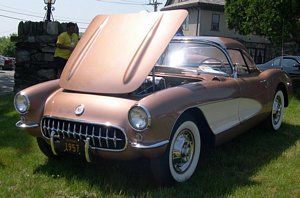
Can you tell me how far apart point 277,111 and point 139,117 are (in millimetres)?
3564

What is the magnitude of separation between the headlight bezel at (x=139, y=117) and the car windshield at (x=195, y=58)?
1562mm

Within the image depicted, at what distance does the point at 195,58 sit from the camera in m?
5.18

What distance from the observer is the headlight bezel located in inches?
139

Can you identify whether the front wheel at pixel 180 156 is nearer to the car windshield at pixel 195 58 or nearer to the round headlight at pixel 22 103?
the car windshield at pixel 195 58

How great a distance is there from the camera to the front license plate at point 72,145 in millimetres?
3748

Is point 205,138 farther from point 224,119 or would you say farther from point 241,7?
point 241,7

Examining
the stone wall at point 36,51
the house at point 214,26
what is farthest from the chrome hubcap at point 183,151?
the house at point 214,26

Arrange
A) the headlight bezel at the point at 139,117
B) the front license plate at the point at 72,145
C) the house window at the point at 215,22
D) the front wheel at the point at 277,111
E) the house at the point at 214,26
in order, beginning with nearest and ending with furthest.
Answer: the headlight bezel at the point at 139,117, the front license plate at the point at 72,145, the front wheel at the point at 277,111, the house at the point at 214,26, the house window at the point at 215,22

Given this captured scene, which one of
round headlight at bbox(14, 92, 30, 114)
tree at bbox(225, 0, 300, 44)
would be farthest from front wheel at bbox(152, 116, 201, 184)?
tree at bbox(225, 0, 300, 44)

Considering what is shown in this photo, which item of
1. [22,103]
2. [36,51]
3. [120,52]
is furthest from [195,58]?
[36,51]

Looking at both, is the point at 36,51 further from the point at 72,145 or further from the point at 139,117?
the point at 139,117

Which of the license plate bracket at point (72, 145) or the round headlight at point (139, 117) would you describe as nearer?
the round headlight at point (139, 117)

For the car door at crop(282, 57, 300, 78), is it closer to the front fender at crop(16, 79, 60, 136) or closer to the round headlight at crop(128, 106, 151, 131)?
the front fender at crop(16, 79, 60, 136)

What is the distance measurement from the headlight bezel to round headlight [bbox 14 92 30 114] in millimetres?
1209
